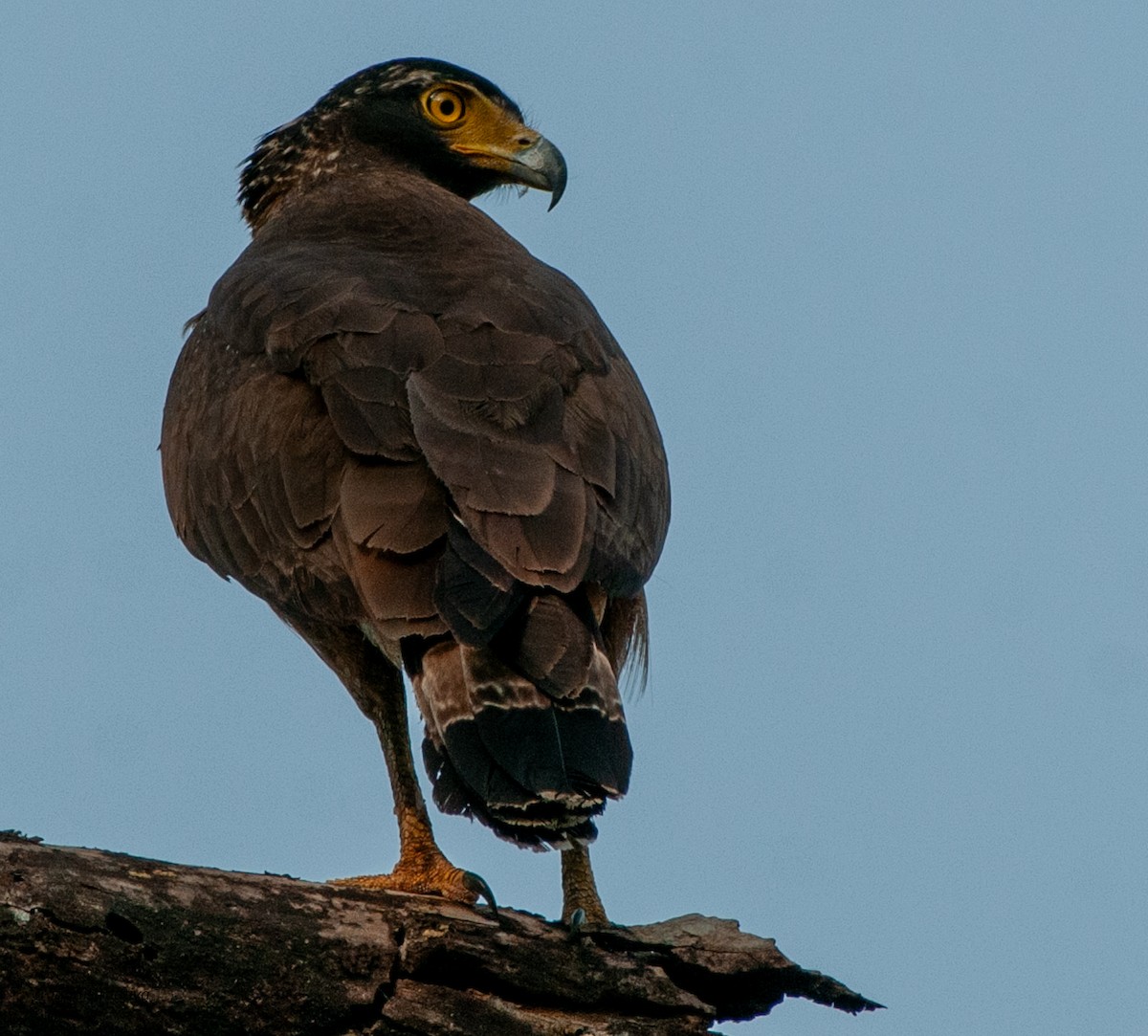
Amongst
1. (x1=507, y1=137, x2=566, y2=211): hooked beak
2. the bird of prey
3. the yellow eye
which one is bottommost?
the bird of prey

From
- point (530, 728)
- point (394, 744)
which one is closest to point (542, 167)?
point (394, 744)

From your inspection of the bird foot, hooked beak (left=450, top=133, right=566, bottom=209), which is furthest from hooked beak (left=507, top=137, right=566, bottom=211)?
the bird foot

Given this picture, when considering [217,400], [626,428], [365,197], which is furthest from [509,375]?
[365,197]

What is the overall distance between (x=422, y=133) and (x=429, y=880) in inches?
174

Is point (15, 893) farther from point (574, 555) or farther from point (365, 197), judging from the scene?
point (365, 197)

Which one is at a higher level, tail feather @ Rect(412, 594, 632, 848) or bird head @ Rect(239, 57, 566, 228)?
bird head @ Rect(239, 57, 566, 228)

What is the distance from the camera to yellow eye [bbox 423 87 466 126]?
925 cm

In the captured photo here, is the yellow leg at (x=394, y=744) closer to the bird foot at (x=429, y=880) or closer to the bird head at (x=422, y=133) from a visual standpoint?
the bird foot at (x=429, y=880)

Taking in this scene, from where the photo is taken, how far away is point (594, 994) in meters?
5.09

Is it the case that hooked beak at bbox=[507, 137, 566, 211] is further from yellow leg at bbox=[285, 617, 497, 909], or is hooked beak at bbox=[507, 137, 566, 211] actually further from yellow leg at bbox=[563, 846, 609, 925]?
yellow leg at bbox=[563, 846, 609, 925]

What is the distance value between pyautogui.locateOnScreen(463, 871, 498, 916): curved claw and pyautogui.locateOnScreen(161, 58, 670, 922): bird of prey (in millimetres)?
12

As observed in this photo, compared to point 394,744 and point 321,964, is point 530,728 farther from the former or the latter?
point 394,744

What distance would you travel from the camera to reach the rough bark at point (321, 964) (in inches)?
179

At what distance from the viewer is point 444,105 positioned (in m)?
9.27
